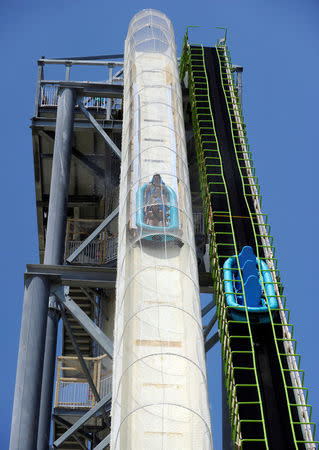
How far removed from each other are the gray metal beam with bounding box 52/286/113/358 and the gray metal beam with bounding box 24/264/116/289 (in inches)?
11.6

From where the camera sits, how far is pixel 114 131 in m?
28.9

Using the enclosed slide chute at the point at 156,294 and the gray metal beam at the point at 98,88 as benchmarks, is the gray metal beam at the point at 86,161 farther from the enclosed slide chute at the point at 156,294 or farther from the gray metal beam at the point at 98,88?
the enclosed slide chute at the point at 156,294

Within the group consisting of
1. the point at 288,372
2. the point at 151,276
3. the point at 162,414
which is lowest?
the point at 162,414

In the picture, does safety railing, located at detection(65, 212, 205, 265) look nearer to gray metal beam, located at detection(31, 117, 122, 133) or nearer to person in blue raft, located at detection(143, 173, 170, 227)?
gray metal beam, located at detection(31, 117, 122, 133)

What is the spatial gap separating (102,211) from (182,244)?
41.0 feet

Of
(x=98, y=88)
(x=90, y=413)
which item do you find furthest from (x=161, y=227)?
(x=98, y=88)

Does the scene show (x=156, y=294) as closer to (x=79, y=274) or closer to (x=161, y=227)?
(x=161, y=227)

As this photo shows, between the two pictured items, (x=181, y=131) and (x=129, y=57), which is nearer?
(x=181, y=131)

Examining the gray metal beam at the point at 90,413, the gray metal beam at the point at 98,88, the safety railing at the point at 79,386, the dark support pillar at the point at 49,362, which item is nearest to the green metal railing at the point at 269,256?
the gray metal beam at the point at 98,88

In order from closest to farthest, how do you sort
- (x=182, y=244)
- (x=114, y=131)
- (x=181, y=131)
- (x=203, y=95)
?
(x=182, y=244)
(x=181, y=131)
(x=203, y=95)
(x=114, y=131)

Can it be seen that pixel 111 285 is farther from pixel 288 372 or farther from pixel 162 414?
pixel 162 414

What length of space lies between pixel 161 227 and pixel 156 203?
2.85ft

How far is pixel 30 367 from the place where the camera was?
19.8 meters

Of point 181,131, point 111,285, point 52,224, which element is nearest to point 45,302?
point 111,285
